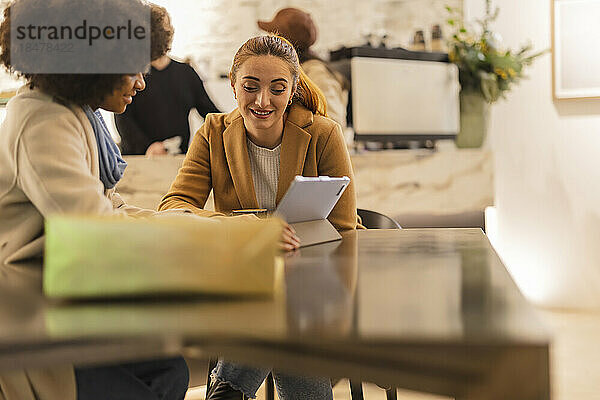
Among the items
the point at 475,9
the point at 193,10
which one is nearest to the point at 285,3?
the point at 193,10

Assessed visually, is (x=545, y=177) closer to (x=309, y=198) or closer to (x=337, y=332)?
(x=309, y=198)

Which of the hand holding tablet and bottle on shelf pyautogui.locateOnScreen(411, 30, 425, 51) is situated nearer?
the hand holding tablet

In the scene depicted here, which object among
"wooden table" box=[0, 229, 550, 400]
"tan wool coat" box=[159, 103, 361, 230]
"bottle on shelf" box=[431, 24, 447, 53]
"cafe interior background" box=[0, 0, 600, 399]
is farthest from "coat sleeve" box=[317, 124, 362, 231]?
"cafe interior background" box=[0, 0, 600, 399]

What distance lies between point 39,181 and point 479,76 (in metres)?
2.98

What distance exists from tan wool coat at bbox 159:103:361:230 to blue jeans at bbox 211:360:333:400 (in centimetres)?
46

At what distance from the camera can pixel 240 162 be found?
193 centimetres

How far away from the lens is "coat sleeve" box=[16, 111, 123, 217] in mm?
924

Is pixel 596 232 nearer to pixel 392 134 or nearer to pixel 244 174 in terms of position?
pixel 392 134

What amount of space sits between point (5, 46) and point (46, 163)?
29 cm

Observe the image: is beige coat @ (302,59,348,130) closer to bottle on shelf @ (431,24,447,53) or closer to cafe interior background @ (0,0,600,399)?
bottle on shelf @ (431,24,447,53)

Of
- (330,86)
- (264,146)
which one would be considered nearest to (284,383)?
(264,146)

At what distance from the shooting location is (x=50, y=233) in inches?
27.5

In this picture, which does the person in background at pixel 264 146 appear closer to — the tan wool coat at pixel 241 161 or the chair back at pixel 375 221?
the tan wool coat at pixel 241 161

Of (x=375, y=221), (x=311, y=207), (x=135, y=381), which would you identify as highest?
(x=311, y=207)
